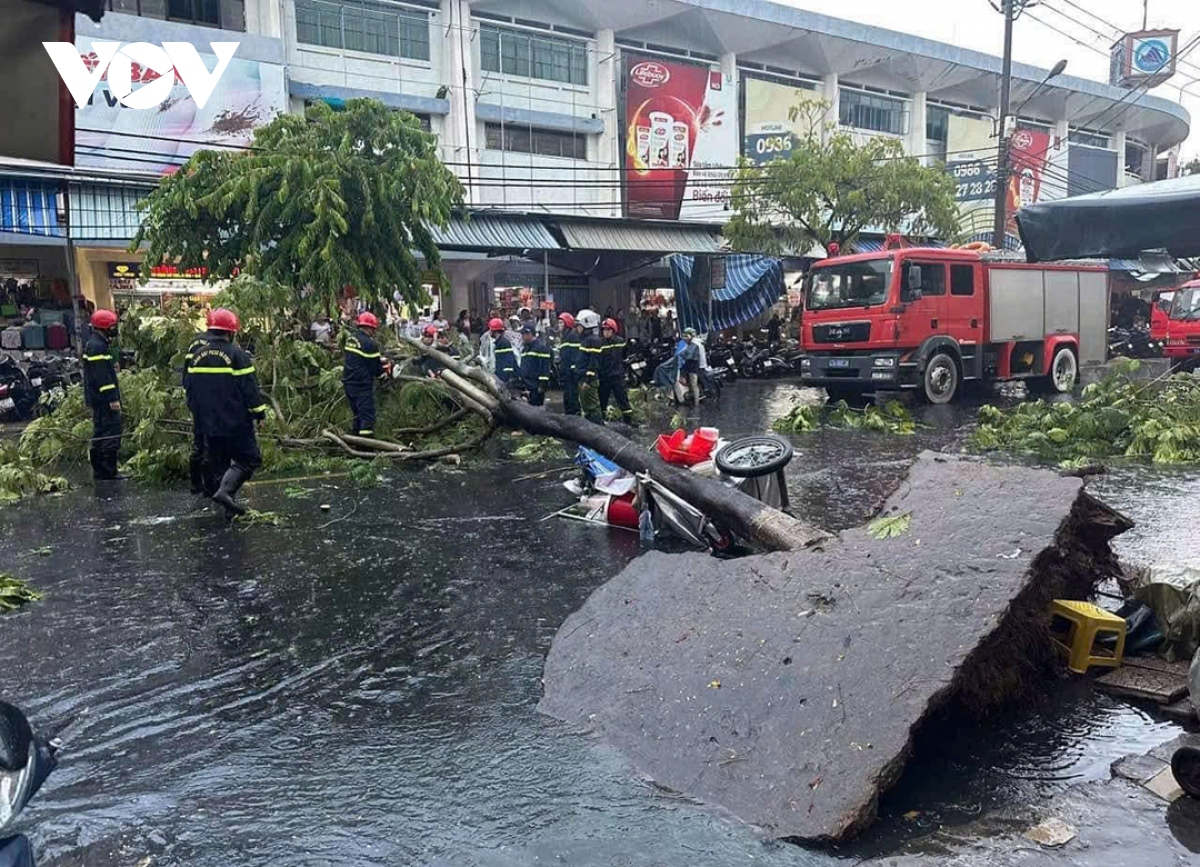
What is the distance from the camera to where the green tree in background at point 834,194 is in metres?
23.0

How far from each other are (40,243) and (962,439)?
1852 cm

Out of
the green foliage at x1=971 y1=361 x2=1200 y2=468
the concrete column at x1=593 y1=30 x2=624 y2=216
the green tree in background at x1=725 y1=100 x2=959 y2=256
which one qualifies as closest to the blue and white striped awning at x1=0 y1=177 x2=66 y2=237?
the concrete column at x1=593 y1=30 x2=624 y2=216

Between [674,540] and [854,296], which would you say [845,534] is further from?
[854,296]

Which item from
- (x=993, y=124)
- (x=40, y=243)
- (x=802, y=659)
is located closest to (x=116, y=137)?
(x=40, y=243)

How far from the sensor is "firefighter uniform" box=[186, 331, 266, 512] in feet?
24.2

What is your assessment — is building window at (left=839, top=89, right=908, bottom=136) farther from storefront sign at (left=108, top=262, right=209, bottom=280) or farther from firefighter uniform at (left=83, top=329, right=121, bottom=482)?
firefighter uniform at (left=83, top=329, right=121, bottom=482)

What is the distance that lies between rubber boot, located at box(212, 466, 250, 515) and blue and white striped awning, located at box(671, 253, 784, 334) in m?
15.9

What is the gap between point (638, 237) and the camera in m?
26.1

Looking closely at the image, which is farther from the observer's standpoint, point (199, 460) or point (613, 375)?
point (613, 375)

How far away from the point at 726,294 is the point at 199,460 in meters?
16.0

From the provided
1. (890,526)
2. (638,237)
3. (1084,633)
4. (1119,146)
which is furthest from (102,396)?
(1119,146)

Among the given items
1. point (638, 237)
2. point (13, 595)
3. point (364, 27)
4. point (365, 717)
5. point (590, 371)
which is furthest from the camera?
point (638, 237)

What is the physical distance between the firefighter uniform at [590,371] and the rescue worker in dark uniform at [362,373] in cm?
372

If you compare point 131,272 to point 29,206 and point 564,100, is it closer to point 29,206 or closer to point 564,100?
point 29,206
